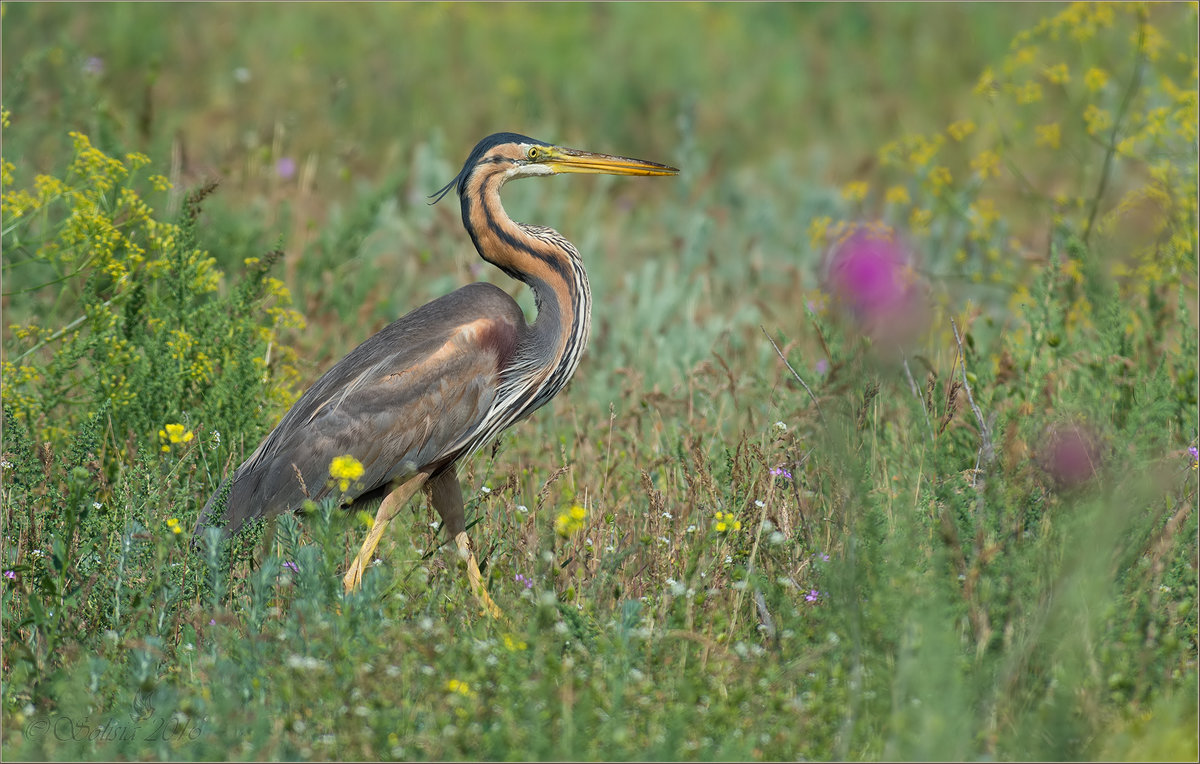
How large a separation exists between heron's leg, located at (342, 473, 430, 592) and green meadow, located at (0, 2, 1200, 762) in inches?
6.7

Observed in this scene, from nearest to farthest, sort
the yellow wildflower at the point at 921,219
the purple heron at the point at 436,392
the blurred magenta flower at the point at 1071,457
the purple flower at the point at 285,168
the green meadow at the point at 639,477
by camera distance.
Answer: the green meadow at the point at 639,477, the blurred magenta flower at the point at 1071,457, the purple heron at the point at 436,392, the yellow wildflower at the point at 921,219, the purple flower at the point at 285,168

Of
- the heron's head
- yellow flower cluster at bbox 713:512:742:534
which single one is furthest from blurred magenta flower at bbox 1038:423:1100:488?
the heron's head

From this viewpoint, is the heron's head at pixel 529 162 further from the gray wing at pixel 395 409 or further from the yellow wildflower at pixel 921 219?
the yellow wildflower at pixel 921 219

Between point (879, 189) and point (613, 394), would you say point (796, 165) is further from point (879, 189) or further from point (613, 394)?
point (613, 394)

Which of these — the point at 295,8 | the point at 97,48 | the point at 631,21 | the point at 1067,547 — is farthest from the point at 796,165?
the point at 1067,547

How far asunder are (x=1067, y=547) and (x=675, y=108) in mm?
9040

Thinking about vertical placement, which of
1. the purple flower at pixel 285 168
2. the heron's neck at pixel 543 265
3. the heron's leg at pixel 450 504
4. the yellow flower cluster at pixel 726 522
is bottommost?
the heron's leg at pixel 450 504

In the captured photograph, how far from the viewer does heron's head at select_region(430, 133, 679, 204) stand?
19.0ft

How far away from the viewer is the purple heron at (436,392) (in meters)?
5.28

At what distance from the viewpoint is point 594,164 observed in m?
5.86

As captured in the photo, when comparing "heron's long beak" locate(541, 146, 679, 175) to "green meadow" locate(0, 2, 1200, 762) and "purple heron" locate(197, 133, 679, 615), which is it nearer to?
"purple heron" locate(197, 133, 679, 615)

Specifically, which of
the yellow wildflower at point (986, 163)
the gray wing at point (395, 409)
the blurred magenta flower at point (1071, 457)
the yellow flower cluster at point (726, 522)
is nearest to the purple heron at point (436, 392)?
the gray wing at point (395, 409)

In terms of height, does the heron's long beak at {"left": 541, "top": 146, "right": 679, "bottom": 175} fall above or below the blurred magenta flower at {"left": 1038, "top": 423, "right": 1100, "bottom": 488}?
above

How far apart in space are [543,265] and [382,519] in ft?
4.46
